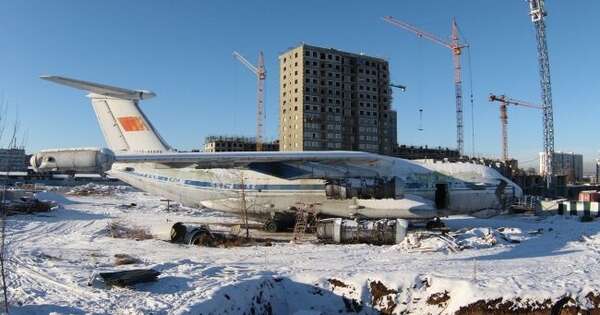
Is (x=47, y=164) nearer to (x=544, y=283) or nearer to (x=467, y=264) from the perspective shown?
(x=467, y=264)

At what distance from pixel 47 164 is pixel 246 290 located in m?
9.55

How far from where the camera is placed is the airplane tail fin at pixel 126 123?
72.9ft

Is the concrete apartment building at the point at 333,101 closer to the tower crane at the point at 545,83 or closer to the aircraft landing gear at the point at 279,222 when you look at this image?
the tower crane at the point at 545,83

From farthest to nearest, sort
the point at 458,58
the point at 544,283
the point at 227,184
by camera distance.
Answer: the point at 458,58 < the point at 227,184 < the point at 544,283

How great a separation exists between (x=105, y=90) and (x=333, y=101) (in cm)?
10410

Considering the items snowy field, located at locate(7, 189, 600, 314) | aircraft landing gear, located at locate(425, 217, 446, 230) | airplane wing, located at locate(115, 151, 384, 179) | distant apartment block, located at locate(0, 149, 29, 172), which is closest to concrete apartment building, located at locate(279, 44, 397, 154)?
aircraft landing gear, located at locate(425, 217, 446, 230)

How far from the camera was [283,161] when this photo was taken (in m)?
20.1

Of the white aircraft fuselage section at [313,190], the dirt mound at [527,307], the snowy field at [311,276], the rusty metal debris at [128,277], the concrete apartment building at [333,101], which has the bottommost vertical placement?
the dirt mound at [527,307]

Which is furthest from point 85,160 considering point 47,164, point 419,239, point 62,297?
point 419,239

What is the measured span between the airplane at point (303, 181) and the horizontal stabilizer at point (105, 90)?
4cm

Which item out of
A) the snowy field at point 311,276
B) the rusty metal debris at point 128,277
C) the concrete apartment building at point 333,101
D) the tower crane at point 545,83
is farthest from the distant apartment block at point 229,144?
the rusty metal debris at point 128,277

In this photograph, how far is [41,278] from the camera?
35.3ft

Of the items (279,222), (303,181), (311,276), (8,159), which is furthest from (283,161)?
(8,159)

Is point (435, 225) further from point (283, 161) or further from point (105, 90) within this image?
point (105, 90)
